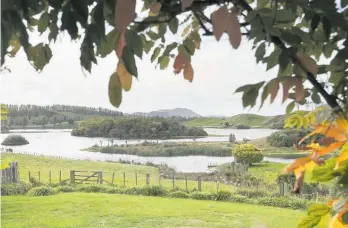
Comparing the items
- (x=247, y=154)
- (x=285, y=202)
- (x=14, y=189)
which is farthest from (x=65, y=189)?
(x=247, y=154)

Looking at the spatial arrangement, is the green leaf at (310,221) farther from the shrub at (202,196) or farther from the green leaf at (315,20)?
the shrub at (202,196)

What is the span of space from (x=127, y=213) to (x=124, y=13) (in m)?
7.03

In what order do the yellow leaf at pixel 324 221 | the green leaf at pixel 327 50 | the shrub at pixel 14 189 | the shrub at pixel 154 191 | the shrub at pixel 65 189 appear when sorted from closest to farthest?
the yellow leaf at pixel 324 221, the green leaf at pixel 327 50, the shrub at pixel 14 189, the shrub at pixel 154 191, the shrub at pixel 65 189

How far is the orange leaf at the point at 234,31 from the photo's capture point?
336mm

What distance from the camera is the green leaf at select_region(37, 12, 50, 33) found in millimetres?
589

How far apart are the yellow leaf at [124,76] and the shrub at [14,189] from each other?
10.0 metres

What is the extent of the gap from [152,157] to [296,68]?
1668 centimetres

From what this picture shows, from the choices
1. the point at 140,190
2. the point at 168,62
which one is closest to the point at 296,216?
the point at 140,190

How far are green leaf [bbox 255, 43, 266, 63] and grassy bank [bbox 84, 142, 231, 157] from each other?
1462 centimetres

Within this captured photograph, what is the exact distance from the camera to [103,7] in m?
0.43

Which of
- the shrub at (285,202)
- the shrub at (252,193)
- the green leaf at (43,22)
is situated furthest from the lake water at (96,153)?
the green leaf at (43,22)

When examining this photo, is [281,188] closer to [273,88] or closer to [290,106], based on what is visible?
[290,106]

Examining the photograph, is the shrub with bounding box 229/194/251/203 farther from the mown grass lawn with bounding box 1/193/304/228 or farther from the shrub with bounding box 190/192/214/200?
the mown grass lawn with bounding box 1/193/304/228

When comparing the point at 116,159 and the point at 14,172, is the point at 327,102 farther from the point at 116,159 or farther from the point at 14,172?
the point at 116,159
